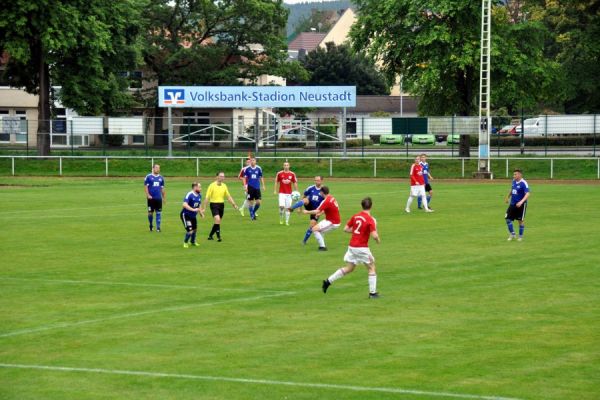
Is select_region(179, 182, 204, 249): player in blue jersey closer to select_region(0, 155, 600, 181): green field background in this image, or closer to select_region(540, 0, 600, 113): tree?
select_region(0, 155, 600, 181): green field background

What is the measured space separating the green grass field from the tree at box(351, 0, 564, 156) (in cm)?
3001

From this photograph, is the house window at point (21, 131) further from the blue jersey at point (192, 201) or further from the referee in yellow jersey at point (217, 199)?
the blue jersey at point (192, 201)

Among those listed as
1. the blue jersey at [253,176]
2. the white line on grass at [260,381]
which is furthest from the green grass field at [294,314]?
the blue jersey at [253,176]

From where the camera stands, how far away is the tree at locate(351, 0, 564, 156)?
205ft

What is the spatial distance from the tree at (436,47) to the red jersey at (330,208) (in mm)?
→ 37160

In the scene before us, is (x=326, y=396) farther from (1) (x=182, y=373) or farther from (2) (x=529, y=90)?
(2) (x=529, y=90)

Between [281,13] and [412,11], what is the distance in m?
26.5

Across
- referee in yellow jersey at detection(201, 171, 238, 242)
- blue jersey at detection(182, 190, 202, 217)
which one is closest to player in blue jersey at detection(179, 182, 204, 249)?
blue jersey at detection(182, 190, 202, 217)

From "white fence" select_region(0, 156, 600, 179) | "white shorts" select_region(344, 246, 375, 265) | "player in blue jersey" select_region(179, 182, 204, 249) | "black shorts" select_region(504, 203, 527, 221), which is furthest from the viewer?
"white fence" select_region(0, 156, 600, 179)

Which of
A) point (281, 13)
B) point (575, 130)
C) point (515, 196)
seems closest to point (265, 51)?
point (281, 13)

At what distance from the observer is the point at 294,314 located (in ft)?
59.9

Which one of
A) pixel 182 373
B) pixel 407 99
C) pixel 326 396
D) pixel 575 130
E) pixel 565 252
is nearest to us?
pixel 326 396

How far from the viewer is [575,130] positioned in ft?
→ 206

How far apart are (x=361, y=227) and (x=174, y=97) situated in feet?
158
